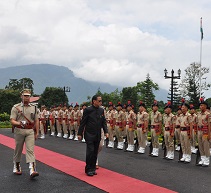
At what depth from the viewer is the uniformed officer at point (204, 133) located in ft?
33.5

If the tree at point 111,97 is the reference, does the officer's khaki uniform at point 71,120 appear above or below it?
below

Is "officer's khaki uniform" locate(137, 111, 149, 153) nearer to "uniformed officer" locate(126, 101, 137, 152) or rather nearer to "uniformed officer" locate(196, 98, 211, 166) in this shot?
"uniformed officer" locate(126, 101, 137, 152)

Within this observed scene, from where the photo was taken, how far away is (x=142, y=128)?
43.2 ft

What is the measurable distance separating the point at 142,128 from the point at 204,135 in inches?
129

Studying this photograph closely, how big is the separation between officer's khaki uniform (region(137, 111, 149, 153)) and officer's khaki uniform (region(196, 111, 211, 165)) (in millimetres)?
2930

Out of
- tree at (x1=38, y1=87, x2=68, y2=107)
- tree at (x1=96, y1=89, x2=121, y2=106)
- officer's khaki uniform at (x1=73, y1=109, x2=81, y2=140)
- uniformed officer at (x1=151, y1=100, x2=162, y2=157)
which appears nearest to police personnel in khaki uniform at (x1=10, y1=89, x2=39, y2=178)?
uniformed officer at (x1=151, y1=100, x2=162, y2=157)

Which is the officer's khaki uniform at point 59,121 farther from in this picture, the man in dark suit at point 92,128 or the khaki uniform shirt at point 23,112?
the khaki uniform shirt at point 23,112

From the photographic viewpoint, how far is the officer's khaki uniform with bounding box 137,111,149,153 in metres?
13.1

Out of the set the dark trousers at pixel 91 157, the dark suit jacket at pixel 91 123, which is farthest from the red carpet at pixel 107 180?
the dark suit jacket at pixel 91 123

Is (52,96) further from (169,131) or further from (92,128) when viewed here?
(92,128)

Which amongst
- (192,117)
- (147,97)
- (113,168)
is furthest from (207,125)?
(147,97)

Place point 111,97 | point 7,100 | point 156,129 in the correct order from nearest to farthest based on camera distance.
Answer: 1. point 156,129
2. point 7,100
3. point 111,97

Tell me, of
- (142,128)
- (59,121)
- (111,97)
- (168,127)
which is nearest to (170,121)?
(168,127)

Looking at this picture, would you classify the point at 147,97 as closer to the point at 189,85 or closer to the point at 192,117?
the point at 189,85
